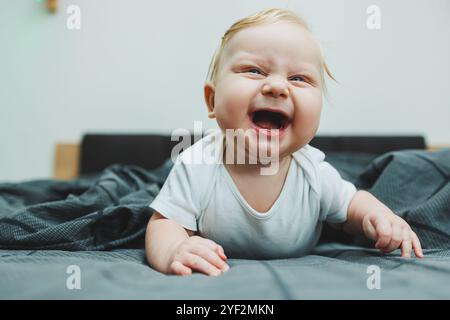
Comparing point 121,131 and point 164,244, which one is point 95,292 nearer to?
Result: point 164,244

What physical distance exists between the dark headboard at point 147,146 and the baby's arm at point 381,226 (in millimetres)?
719

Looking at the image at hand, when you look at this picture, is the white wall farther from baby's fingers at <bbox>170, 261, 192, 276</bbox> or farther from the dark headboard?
baby's fingers at <bbox>170, 261, 192, 276</bbox>

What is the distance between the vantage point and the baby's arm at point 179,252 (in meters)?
0.42

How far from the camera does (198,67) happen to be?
1410 mm

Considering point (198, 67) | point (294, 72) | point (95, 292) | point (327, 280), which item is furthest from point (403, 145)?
point (95, 292)

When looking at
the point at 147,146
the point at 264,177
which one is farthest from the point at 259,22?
the point at 147,146

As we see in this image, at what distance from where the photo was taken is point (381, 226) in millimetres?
520

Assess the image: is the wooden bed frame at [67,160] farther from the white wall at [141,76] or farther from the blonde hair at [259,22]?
the blonde hair at [259,22]

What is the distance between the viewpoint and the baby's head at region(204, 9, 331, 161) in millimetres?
503

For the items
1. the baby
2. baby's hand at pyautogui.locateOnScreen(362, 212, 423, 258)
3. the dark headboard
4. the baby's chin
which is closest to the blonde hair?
the baby

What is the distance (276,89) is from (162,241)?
24cm

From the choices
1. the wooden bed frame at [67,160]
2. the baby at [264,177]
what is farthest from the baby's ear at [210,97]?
the wooden bed frame at [67,160]

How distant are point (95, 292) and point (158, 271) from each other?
0.12m

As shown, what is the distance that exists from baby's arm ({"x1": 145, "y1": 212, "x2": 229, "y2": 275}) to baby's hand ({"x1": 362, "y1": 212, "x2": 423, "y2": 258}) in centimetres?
22
